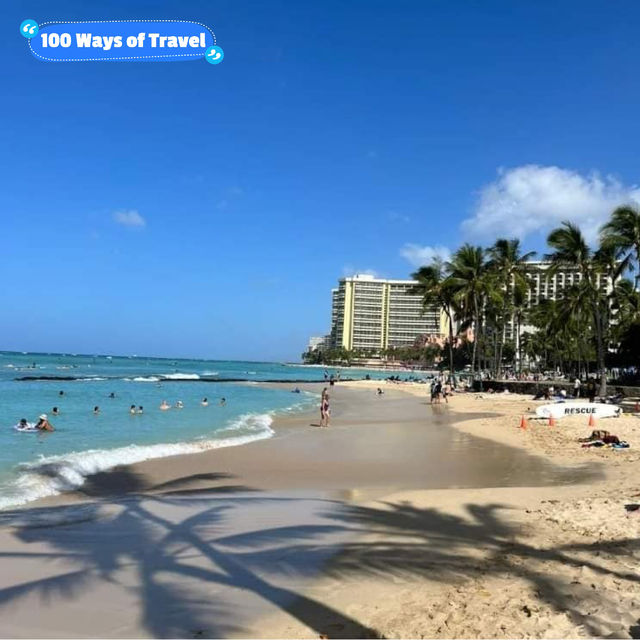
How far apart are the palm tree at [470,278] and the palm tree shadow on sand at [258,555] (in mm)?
41707

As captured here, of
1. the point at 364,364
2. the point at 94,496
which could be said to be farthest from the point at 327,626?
the point at 364,364

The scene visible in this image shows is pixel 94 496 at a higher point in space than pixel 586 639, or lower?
lower

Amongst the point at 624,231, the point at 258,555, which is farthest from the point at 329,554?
the point at 624,231

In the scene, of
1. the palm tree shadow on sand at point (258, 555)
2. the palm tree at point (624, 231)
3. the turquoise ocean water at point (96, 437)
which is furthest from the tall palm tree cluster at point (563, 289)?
the palm tree shadow on sand at point (258, 555)

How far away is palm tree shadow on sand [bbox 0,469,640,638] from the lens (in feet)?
16.5

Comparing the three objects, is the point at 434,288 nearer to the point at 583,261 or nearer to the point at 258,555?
the point at 583,261

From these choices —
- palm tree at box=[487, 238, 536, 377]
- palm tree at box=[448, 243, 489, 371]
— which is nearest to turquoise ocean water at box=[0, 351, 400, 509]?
palm tree at box=[448, 243, 489, 371]

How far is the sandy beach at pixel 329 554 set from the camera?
15.7 feet

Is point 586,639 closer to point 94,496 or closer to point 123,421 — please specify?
point 94,496

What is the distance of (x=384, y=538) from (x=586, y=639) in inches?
123

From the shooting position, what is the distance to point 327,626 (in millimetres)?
4695

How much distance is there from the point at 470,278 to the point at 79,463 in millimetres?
41521

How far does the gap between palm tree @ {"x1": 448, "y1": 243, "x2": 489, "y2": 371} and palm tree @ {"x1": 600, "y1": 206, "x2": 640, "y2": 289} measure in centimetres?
1886

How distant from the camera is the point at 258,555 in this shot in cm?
653
